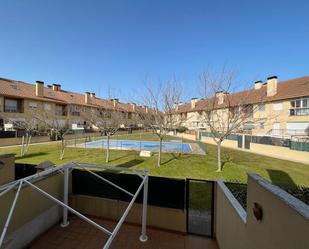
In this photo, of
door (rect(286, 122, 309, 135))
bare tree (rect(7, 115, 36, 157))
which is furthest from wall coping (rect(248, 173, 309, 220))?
door (rect(286, 122, 309, 135))

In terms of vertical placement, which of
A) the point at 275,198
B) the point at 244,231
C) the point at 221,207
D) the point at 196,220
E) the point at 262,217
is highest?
the point at 275,198

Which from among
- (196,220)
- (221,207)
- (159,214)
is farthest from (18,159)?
(221,207)

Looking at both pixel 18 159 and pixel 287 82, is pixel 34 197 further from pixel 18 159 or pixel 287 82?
pixel 287 82

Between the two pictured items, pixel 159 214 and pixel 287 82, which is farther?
pixel 287 82

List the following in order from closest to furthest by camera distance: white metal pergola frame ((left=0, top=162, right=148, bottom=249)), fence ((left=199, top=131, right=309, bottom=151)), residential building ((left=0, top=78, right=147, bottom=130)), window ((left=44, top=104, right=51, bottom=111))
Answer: white metal pergola frame ((left=0, top=162, right=148, bottom=249))
fence ((left=199, top=131, right=309, bottom=151))
residential building ((left=0, top=78, right=147, bottom=130))
window ((left=44, top=104, right=51, bottom=111))

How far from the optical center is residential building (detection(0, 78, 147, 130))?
28.6m

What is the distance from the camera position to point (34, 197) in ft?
17.9

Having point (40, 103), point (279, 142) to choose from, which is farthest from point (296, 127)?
point (40, 103)

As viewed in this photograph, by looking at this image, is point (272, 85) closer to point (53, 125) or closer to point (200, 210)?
point (200, 210)

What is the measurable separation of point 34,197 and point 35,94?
34522mm

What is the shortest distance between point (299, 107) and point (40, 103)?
40.9 metres

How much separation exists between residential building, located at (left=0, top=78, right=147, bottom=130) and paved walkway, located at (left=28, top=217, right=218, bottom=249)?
687 inches

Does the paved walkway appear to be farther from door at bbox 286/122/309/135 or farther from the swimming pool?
door at bbox 286/122/309/135

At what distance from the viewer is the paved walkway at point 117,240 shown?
5082 millimetres
